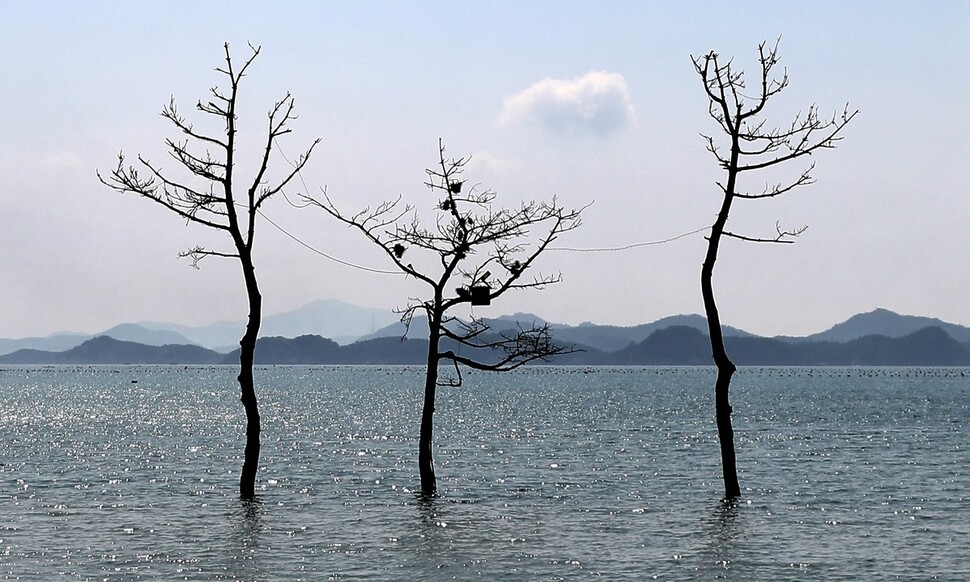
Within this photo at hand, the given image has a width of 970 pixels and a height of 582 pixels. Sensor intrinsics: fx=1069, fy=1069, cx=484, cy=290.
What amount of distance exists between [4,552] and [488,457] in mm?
31695

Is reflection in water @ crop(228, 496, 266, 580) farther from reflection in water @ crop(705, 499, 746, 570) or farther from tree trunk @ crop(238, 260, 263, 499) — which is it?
reflection in water @ crop(705, 499, 746, 570)

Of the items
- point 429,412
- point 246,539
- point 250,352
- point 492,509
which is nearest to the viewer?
point 246,539

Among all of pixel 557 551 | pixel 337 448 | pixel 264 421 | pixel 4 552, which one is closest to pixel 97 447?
pixel 337 448

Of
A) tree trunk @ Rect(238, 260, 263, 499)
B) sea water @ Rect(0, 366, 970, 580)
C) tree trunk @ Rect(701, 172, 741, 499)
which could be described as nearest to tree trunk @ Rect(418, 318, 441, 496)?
sea water @ Rect(0, 366, 970, 580)

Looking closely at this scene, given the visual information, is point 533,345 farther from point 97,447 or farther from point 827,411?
point 827,411

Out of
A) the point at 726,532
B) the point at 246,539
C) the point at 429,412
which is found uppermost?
the point at 429,412

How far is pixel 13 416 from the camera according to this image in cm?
10838

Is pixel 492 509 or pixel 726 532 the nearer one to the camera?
pixel 726 532

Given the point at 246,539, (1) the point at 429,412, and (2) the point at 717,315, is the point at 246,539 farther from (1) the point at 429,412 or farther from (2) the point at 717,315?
(2) the point at 717,315

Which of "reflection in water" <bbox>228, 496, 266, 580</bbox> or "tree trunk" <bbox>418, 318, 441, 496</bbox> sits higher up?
"tree trunk" <bbox>418, 318, 441, 496</bbox>

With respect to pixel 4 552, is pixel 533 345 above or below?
above

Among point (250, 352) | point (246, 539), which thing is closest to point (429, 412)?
point (250, 352)

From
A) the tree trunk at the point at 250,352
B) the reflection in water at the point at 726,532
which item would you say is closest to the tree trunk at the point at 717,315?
the reflection in water at the point at 726,532

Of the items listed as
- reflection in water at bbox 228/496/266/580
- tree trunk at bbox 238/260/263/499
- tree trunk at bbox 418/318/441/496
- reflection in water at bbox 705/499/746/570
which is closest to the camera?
reflection in water at bbox 228/496/266/580
